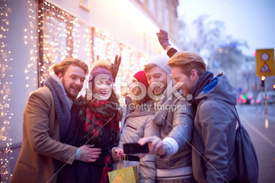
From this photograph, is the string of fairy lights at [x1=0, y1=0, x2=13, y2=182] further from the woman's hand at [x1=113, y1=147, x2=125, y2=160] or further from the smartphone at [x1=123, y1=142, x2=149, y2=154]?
the smartphone at [x1=123, y1=142, x2=149, y2=154]

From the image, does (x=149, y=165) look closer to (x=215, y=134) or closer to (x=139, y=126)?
(x=139, y=126)

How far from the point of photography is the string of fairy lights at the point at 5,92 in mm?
3336

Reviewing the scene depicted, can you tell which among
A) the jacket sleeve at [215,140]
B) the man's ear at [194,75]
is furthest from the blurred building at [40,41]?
the jacket sleeve at [215,140]

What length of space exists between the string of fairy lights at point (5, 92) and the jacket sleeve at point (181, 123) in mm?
2931

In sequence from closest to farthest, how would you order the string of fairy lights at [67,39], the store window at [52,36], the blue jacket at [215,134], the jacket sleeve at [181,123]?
1. the blue jacket at [215,134]
2. the jacket sleeve at [181,123]
3. the store window at [52,36]
4. the string of fairy lights at [67,39]

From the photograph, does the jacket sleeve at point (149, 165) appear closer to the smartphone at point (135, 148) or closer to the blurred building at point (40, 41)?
the smartphone at point (135, 148)

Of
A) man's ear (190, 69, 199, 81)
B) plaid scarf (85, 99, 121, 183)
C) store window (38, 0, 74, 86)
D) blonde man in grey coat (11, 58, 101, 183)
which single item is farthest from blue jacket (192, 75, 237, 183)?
store window (38, 0, 74, 86)

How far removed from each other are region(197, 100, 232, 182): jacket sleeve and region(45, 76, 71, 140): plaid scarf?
1.33 metres

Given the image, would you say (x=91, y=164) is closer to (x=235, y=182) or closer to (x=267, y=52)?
(x=235, y=182)

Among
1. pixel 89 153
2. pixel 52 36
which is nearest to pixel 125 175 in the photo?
pixel 89 153

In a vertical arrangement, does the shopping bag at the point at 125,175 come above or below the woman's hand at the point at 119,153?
below

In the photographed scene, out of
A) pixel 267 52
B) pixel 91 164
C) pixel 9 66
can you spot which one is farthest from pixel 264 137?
pixel 9 66

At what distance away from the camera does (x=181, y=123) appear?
5.62 ft

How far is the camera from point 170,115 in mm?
1849
